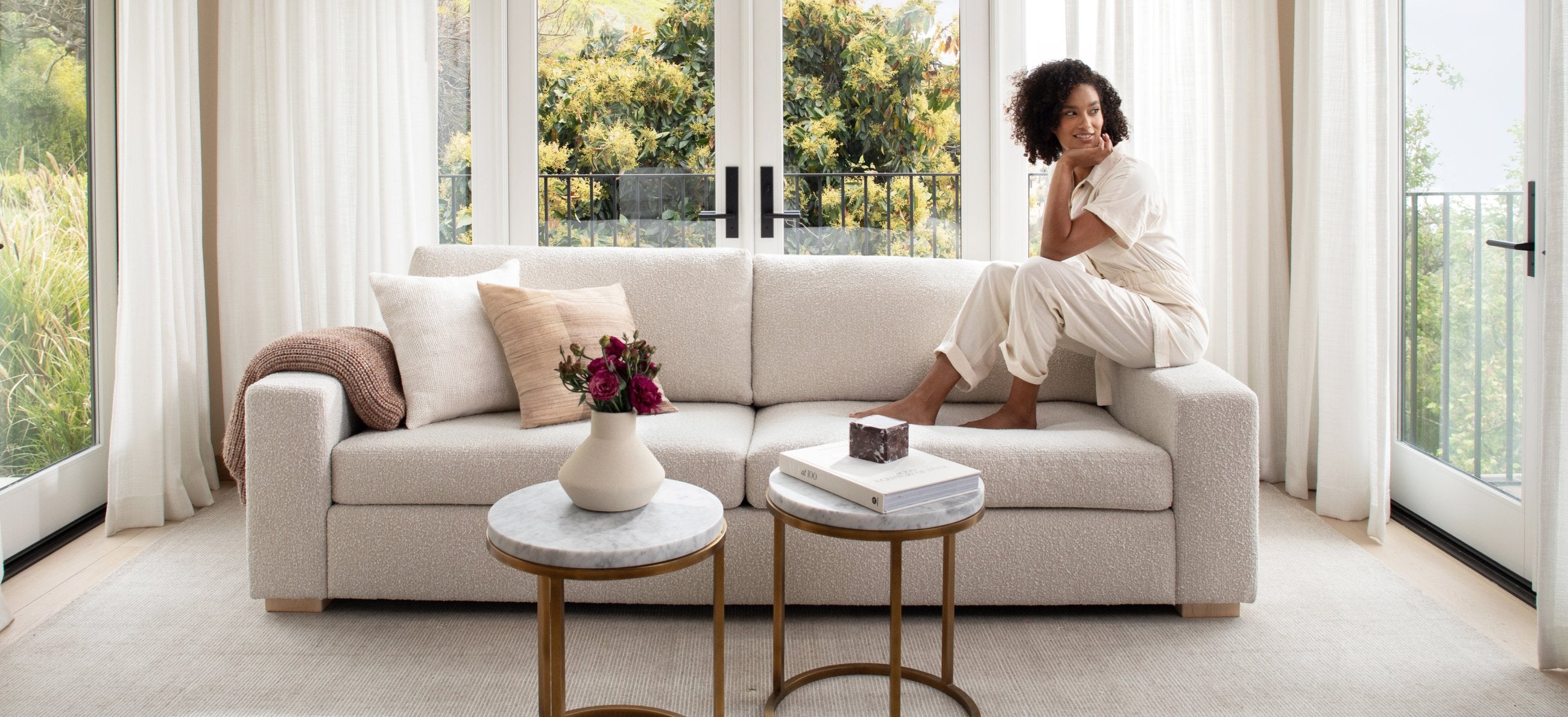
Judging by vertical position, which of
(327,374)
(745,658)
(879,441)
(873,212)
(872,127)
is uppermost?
(872,127)

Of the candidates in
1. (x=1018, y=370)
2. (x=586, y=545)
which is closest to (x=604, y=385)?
(x=586, y=545)

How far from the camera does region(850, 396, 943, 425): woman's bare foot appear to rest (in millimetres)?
2699

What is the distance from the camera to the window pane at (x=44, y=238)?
279 cm

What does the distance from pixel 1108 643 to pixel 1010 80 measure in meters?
2.06

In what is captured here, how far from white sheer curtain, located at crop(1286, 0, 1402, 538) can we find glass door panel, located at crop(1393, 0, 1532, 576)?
0.22 feet

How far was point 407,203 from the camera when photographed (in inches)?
139

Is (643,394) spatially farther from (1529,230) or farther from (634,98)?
(634,98)

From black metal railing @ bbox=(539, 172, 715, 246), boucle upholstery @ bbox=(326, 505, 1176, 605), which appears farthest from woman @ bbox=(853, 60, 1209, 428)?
black metal railing @ bbox=(539, 172, 715, 246)

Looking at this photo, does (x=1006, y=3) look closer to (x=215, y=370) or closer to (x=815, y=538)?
(x=815, y=538)

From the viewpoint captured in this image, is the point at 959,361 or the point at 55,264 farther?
the point at 55,264

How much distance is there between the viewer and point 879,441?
1888 millimetres


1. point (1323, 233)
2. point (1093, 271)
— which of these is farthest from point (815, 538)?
point (1323, 233)

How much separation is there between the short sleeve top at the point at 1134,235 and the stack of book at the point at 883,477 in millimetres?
Answer: 1100

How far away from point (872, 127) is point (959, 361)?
1277mm
